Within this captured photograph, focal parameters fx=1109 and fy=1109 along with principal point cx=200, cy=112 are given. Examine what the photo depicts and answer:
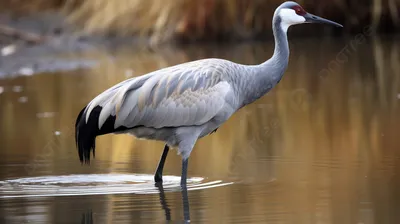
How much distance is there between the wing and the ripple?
0.45 m

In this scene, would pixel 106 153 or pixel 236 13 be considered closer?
pixel 106 153

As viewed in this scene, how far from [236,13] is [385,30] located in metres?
3.28

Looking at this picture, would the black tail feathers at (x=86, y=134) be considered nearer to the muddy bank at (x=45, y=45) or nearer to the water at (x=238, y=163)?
the water at (x=238, y=163)

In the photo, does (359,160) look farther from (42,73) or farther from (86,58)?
(86,58)

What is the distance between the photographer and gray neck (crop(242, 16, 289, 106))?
9289mm

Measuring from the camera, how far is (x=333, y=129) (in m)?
10.8

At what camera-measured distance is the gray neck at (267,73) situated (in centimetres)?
929

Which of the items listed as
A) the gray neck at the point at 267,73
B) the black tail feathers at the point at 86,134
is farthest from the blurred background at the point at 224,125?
the gray neck at the point at 267,73

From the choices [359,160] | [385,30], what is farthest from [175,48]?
[359,160]

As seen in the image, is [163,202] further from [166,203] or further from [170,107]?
[170,107]

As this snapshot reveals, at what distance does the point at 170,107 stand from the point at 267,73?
3.09ft

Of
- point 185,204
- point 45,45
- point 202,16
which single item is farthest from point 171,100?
point 45,45

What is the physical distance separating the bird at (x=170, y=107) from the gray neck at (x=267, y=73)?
2 centimetres

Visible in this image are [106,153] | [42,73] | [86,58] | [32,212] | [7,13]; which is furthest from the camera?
[7,13]
